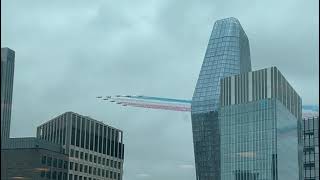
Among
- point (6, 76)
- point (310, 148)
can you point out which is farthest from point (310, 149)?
point (6, 76)

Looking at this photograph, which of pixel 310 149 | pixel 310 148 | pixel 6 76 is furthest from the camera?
pixel 310 149

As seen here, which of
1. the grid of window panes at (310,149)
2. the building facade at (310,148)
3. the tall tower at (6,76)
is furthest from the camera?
the grid of window panes at (310,149)

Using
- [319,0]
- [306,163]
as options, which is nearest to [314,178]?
[306,163]

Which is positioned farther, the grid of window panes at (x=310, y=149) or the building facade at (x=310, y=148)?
the grid of window panes at (x=310, y=149)

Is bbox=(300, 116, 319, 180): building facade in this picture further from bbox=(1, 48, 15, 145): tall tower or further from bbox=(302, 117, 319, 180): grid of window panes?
bbox=(1, 48, 15, 145): tall tower

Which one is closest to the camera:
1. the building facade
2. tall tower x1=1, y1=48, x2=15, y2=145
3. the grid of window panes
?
tall tower x1=1, y1=48, x2=15, y2=145

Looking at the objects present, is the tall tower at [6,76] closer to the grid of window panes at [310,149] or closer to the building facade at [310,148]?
the building facade at [310,148]

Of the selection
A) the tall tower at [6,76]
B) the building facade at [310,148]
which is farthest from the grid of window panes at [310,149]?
the tall tower at [6,76]

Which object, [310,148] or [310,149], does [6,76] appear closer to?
[310,148]

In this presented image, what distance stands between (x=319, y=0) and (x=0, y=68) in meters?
13.4

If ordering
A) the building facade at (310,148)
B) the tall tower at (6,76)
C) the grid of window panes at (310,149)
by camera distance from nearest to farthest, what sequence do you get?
the tall tower at (6,76), the building facade at (310,148), the grid of window panes at (310,149)

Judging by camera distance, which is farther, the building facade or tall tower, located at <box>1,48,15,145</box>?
the building facade

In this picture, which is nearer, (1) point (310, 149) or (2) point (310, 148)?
(2) point (310, 148)

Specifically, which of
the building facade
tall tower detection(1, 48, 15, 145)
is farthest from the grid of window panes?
tall tower detection(1, 48, 15, 145)
